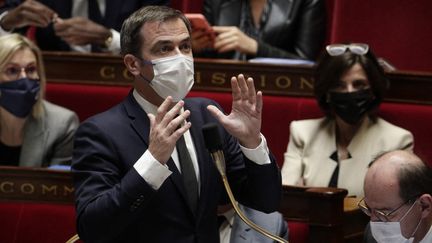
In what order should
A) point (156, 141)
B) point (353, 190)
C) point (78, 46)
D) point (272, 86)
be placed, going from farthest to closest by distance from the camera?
1. point (78, 46)
2. point (272, 86)
3. point (353, 190)
4. point (156, 141)

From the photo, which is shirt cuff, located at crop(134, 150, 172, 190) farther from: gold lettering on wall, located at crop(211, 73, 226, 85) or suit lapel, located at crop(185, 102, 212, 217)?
gold lettering on wall, located at crop(211, 73, 226, 85)

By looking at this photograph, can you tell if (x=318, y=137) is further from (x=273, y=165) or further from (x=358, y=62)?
(x=273, y=165)

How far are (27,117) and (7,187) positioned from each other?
0.74 ft

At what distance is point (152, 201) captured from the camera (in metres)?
0.82

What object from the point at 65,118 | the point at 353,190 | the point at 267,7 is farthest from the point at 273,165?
the point at 267,7

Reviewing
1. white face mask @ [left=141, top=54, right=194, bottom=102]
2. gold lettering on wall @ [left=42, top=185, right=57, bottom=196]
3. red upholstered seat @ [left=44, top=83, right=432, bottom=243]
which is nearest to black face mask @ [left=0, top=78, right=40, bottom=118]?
red upholstered seat @ [left=44, top=83, right=432, bottom=243]

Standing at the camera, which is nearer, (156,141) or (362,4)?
(156,141)

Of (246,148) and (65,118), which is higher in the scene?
(246,148)

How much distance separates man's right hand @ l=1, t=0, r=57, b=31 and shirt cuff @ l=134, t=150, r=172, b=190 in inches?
27.3

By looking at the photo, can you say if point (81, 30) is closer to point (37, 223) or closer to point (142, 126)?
point (37, 223)

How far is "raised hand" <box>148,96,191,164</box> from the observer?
2.52ft

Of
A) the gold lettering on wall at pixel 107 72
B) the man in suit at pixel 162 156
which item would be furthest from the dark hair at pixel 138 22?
the gold lettering on wall at pixel 107 72

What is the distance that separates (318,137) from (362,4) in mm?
270

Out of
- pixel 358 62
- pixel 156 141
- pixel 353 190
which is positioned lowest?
pixel 353 190
